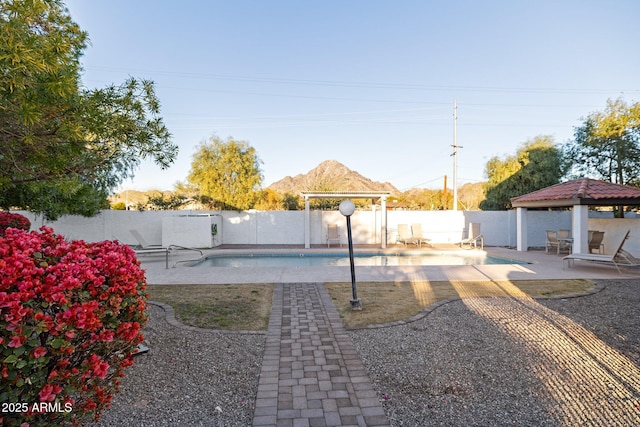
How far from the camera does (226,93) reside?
23.3 meters

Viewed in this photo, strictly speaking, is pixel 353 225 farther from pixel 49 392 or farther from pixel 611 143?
pixel 49 392

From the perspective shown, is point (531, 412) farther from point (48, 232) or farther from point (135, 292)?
point (48, 232)

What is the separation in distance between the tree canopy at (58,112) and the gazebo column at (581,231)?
43.5 feet

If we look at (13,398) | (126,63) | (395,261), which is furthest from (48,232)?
(126,63)

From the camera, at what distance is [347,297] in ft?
21.3

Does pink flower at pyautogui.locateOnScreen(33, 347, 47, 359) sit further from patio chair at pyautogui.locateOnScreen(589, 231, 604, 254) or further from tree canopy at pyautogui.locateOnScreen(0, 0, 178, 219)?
patio chair at pyautogui.locateOnScreen(589, 231, 604, 254)

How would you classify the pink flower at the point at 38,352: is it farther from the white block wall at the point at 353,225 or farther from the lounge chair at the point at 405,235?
the white block wall at the point at 353,225

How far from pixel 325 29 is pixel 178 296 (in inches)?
652

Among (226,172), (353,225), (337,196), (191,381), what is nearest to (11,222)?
(191,381)

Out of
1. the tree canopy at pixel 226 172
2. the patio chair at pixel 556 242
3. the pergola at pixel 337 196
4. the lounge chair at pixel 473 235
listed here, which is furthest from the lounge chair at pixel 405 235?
the tree canopy at pixel 226 172

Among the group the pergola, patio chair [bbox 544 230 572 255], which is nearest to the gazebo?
patio chair [bbox 544 230 572 255]

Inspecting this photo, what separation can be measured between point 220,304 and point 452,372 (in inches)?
159

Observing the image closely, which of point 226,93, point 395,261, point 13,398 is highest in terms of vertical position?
point 226,93

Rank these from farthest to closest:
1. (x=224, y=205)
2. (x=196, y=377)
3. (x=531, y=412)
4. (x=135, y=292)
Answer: (x=224, y=205)
(x=196, y=377)
(x=531, y=412)
(x=135, y=292)
